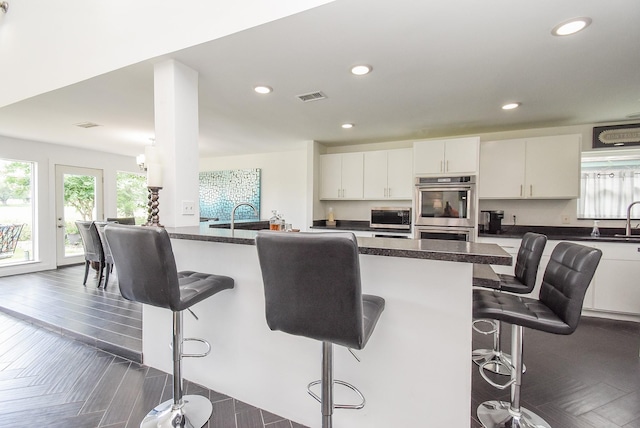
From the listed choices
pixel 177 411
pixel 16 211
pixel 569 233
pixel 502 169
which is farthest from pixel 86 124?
pixel 569 233

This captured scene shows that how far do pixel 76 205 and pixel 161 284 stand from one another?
5907 millimetres

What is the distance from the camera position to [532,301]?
1.72 meters

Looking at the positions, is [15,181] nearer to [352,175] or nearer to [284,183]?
[284,183]

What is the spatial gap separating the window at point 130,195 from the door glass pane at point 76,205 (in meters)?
0.50

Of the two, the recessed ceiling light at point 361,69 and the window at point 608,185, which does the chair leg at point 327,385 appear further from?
the window at point 608,185

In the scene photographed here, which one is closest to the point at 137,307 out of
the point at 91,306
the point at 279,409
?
the point at 91,306

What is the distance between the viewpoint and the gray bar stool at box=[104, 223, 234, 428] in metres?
1.38

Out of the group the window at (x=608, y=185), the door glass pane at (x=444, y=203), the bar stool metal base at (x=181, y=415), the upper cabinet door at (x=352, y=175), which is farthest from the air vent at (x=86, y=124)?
the window at (x=608, y=185)

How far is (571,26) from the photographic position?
174cm

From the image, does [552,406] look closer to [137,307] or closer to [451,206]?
[451,206]

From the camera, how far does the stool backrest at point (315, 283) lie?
102cm

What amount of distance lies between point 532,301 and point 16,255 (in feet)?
23.9

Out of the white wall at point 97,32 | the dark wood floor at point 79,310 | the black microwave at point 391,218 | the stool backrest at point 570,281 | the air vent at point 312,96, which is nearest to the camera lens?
the stool backrest at point 570,281

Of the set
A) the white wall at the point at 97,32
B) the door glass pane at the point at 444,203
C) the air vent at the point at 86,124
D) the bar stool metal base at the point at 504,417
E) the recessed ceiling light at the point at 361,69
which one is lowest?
the bar stool metal base at the point at 504,417
